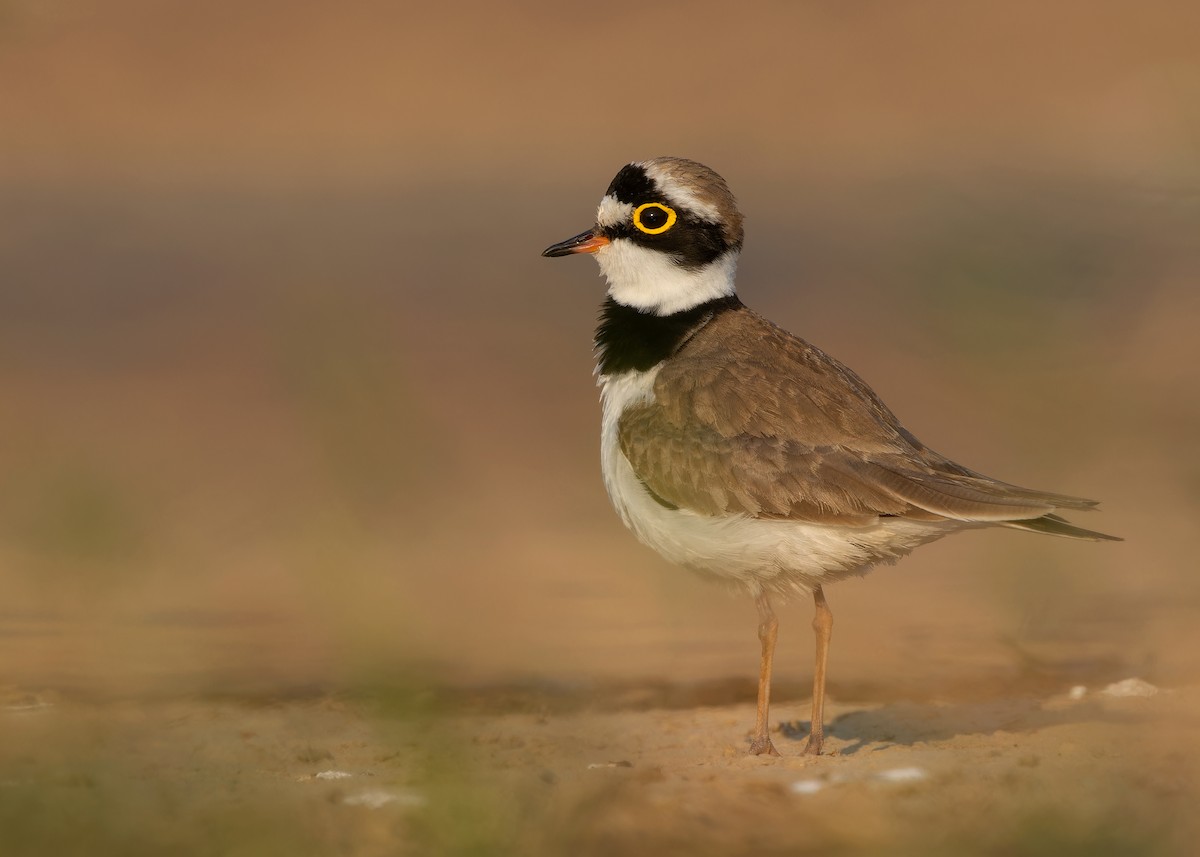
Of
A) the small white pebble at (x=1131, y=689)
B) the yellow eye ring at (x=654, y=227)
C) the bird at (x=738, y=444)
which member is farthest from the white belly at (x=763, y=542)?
the small white pebble at (x=1131, y=689)

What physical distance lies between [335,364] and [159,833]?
1590 mm

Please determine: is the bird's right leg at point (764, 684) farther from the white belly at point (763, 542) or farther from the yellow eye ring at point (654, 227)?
the yellow eye ring at point (654, 227)

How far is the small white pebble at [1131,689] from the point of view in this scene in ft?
21.5

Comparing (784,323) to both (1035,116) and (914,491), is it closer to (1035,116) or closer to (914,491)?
(914,491)

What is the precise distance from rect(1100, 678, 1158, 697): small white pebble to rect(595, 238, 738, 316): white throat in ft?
6.34

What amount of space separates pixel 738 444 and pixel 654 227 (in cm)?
99

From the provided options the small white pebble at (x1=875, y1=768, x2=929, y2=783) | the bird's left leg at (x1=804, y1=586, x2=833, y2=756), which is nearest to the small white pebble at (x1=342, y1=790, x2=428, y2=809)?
the small white pebble at (x1=875, y1=768, x2=929, y2=783)

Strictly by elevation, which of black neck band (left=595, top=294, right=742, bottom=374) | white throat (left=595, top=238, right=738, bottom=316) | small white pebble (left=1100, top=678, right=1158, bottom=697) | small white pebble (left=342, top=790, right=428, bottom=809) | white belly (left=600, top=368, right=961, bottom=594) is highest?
white throat (left=595, top=238, right=738, bottom=316)

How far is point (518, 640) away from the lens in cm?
739

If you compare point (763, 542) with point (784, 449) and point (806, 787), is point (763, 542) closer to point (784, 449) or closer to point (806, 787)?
point (784, 449)

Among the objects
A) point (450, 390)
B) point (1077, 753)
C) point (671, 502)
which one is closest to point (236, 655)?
point (671, 502)

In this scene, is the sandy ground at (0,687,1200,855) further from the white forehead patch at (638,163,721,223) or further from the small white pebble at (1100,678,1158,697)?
the white forehead patch at (638,163,721,223)

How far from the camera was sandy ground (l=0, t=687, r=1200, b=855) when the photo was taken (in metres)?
4.39

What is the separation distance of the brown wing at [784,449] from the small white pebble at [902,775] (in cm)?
75
